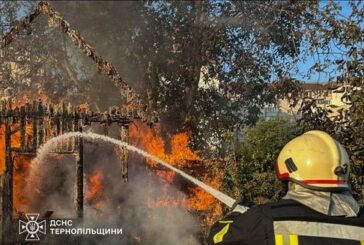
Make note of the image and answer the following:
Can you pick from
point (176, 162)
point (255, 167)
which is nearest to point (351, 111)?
point (255, 167)

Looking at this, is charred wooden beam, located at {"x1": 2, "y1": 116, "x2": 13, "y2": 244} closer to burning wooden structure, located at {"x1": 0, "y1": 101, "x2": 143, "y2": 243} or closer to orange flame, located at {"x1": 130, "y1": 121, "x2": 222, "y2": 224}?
burning wooden structure, located at {"x1": 0, "y1": 101, "x2": 143, "y2": 243}

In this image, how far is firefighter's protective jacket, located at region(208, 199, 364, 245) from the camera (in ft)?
5.77

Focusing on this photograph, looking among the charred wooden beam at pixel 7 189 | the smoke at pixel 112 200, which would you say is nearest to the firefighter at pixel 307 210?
the smoke at pixel 112 200

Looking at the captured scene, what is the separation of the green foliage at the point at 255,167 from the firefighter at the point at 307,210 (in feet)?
16.2

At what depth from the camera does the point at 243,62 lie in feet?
37.2

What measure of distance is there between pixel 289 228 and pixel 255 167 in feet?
18.7

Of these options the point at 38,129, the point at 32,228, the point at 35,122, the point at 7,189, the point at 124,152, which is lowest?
the point at 32,228

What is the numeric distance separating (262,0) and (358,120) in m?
6.86

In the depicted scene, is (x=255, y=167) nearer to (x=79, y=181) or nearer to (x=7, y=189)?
(x=79, y=181)

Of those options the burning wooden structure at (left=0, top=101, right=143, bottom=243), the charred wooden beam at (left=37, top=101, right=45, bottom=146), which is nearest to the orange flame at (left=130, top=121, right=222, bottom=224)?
the burning wooden structure at (left=0, top=101, right=143, bottom=243)

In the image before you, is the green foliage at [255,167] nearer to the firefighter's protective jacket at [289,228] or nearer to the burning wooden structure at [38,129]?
the burning wooden structure at [38,129]

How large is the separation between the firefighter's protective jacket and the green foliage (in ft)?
16.4

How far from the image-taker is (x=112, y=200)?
988 cm

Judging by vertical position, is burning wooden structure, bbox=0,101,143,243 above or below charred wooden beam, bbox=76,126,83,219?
above
